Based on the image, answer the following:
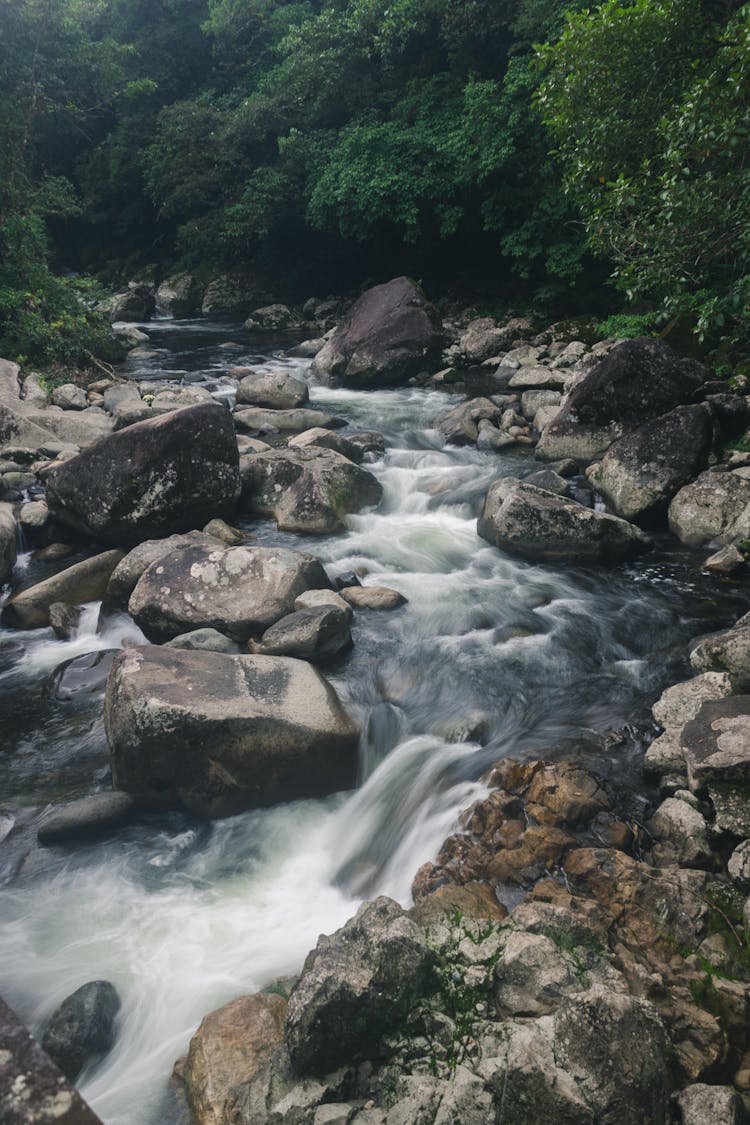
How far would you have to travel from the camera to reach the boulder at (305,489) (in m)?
8.50

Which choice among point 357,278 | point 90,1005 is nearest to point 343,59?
point 357,278

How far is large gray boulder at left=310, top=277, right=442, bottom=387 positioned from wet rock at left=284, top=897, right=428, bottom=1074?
13537 mm

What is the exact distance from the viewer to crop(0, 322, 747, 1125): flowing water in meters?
3.81

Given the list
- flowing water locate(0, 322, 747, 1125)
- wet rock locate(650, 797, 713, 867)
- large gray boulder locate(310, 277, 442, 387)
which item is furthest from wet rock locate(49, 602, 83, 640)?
large gray boulder locate(310, 277, 442, 387)

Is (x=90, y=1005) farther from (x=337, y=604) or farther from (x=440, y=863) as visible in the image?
(x=337, y=604)

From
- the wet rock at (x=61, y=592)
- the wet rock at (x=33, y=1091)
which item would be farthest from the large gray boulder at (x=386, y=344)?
the wet rock at (x=33, y=1091)

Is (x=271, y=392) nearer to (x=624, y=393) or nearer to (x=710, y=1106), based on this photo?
(x=624, y=393)

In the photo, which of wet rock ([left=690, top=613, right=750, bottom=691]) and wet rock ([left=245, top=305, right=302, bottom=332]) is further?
wet rock ([left=245, top=305, right=302, bottom=332])

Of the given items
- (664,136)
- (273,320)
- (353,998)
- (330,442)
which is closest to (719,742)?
(353,998)

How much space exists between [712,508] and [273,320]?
17.8 m

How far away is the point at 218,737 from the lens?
182 inches

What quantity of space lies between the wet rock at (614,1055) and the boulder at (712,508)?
620 cm

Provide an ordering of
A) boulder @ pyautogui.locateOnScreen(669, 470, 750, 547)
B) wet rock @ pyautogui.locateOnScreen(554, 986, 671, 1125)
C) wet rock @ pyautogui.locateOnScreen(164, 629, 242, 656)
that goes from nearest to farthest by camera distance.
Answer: wet rock @ pyautogui.locateOnScreen(554, 986, 671, 1125), wet rock @ pyautogui.locateOnScreen(164, 629, 242, 656), boulder @ pyautogui.locateOnScreen(669, 470, 750, 547)

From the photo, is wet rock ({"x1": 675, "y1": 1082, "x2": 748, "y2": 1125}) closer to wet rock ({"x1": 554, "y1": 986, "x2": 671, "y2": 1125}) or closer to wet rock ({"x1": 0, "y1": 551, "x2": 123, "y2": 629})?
wet rock ({"x1": 554, "y1": 986, "x2": 671, "y2": 1125})
